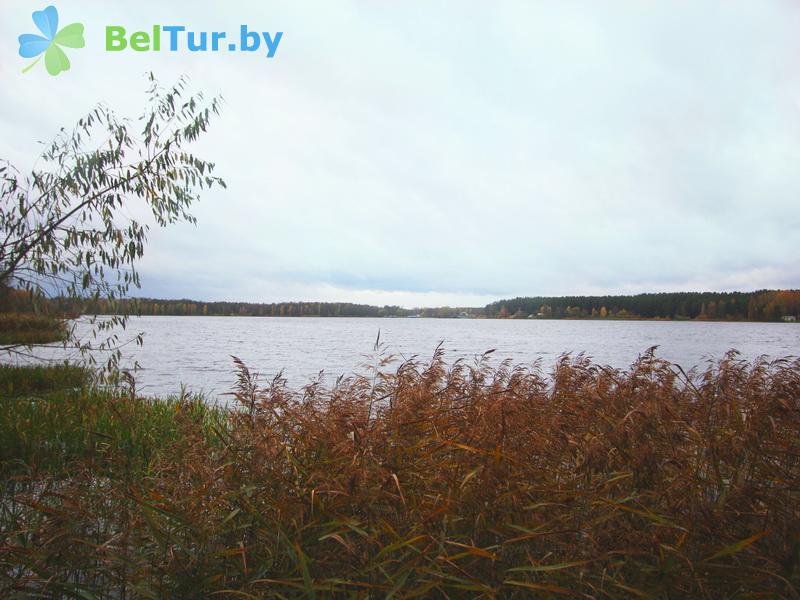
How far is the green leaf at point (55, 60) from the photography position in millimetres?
8675

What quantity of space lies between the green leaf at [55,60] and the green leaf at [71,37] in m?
0.15

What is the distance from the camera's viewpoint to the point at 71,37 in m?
8.88

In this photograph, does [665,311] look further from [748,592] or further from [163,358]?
[748,592]

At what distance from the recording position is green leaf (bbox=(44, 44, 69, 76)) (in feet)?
28.5

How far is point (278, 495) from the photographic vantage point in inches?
148

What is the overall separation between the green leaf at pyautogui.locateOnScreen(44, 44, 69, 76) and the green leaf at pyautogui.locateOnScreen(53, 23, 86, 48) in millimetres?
148

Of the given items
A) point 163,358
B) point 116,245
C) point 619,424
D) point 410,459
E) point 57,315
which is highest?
point 116,245

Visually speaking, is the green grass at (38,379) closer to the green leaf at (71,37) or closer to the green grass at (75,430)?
the green grass at (75,430)

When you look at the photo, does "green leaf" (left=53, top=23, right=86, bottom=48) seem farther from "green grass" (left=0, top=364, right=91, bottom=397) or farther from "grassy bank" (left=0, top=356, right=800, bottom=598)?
"green grass" (left=0, top=364, right=91, bottom=397)

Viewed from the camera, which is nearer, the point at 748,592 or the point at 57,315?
the point at 748,592

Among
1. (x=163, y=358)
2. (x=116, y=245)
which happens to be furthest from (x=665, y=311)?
(x=116, y=245)

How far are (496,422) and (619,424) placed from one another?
121 centimetres

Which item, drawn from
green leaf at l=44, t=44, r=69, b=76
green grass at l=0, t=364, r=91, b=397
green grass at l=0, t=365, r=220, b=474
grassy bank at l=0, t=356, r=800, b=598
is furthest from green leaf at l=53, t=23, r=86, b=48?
green grass at l=0, t=364, r=91, b=397

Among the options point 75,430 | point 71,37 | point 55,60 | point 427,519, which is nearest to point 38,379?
point 75,430
